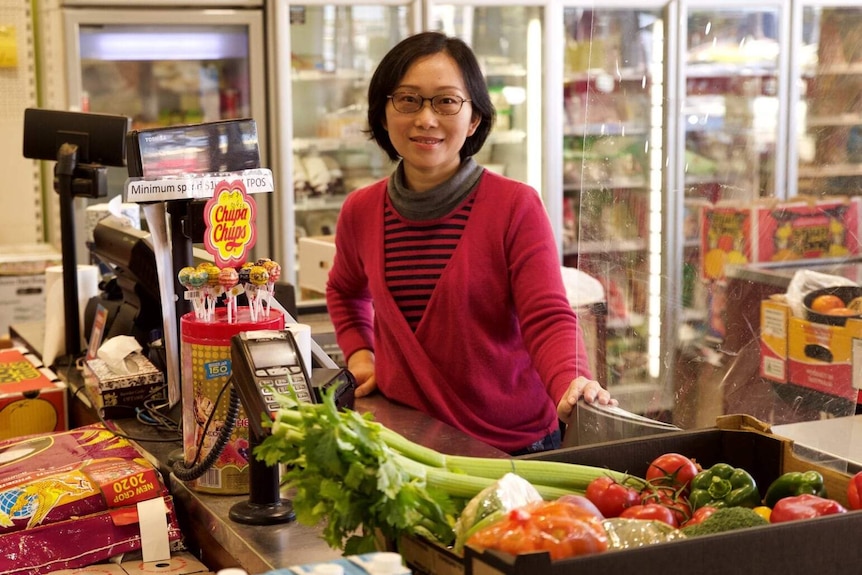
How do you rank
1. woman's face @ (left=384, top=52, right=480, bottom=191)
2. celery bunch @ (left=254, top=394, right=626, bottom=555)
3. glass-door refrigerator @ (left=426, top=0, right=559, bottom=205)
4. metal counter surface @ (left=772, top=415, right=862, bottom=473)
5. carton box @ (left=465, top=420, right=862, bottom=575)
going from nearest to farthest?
carton box @ (left=465, top=420, right=862, bottom=575), celery bunch @ (left=254, top=394, right=626, bottom=555), metal counter surface @ (left=772, top=415, right=862, bottom=473), woman's face @ (left=384, top=52, right=480, bottom=191), glass-door refrigerator @ (left=426, top=0, right=559, bottom=205)

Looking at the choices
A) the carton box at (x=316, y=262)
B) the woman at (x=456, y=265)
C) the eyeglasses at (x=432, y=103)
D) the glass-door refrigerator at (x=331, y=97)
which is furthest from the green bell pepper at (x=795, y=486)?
the glass-door refrigerator at (x=331, y=97)

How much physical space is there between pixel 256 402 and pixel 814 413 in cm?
109

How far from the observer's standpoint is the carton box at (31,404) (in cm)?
249

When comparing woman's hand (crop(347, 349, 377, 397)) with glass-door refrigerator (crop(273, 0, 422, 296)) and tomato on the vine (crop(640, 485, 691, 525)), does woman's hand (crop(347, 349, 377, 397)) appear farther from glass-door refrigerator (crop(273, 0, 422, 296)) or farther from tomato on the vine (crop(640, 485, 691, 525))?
glass-door refrigerator (crop(273, 0, 422, 296))

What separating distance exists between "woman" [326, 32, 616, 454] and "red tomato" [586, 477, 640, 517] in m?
0.95

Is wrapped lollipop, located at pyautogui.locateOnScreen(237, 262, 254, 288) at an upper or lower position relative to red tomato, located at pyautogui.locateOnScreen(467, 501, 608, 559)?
upper

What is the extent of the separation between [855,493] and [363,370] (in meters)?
1.49

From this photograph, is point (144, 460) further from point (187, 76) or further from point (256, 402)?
point (187, 76)

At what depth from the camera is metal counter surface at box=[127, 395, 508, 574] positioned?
158cm

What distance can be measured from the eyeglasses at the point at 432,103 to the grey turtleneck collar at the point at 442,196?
14cm

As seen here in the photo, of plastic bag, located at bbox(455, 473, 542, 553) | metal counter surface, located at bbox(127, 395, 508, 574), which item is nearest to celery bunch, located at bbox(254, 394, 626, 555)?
plastic bag, located at bbox(455, 473, 542, 553)

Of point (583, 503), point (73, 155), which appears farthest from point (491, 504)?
point (73, 155)

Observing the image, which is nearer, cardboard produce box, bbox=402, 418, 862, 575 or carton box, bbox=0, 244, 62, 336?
cardboard produce box, bbox=402, 418, 862, 575

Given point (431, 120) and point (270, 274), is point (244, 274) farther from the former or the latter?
point (431, 120)
